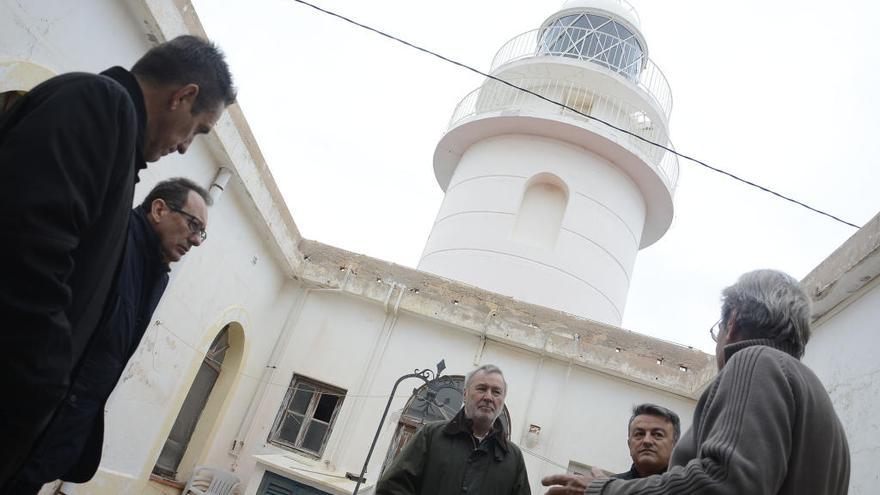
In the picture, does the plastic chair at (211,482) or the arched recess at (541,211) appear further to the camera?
the arched recess at (541,211)

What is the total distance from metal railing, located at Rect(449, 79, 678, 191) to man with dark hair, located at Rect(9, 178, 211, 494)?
9579 millimetres

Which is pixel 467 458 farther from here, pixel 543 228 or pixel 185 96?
pixel 543 228

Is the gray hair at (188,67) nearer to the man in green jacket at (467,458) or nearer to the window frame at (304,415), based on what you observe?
the man in green jacket at (467,458)

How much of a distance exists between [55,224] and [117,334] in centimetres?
106

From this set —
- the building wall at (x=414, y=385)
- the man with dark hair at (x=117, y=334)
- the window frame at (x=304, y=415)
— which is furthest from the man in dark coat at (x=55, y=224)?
the window frame at (x=304, y=415)

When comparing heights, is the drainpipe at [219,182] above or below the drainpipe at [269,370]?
above

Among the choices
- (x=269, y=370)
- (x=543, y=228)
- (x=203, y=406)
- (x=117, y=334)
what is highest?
(x=543, y=228)

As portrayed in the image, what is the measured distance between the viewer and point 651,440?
10.3 feet

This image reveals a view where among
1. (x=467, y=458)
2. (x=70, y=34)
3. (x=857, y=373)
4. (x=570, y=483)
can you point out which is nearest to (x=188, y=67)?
(x=570, y=483)

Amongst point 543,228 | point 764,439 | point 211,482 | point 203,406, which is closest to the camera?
point 764,439

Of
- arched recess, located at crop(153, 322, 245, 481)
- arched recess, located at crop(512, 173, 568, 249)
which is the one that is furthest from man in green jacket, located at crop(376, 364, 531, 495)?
arched recess, located at crop(512, 173, 568, 249)

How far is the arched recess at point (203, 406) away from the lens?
762cm

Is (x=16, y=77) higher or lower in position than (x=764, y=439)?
higher

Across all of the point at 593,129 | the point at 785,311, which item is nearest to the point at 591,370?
the point at 593,129
